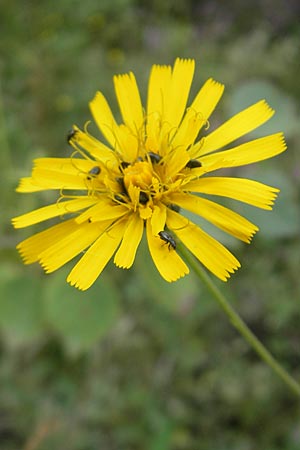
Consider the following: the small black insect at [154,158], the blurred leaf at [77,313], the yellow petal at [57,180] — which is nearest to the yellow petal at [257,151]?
the small black insect at [154,158]

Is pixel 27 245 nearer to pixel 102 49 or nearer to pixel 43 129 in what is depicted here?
pixel 43 129

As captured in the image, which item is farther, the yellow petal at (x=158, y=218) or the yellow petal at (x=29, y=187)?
the yellow petal at (x=29, y=187)

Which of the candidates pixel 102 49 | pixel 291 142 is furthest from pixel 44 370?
pixel 102 49

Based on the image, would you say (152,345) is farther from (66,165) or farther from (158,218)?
(158,218)

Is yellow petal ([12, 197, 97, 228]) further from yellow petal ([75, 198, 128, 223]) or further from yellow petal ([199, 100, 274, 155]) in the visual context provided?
yellow petal ([199, 100, 274, 155])

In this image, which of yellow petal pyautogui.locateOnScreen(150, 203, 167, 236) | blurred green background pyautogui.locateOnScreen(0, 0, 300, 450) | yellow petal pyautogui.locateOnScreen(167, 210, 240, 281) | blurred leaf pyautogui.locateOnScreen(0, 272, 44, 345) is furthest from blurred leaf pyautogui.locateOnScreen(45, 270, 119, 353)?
yellow petal pyautogui.locateOnScreen(167, 210, 240, 281)

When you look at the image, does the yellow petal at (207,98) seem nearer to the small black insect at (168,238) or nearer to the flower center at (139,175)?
the flower center at (139,175)

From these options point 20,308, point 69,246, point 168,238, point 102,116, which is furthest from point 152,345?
point 168,238
